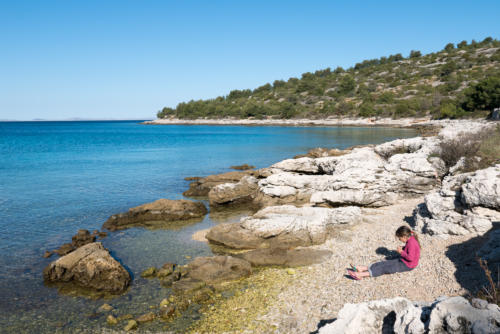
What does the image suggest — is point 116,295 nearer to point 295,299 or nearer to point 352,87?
point 295,299

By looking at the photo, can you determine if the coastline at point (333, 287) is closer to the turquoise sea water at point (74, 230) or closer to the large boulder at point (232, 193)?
the turquoise sea water at point (74, 230)

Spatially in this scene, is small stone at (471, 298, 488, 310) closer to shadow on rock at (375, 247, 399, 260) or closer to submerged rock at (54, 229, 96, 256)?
shadow on rock at (375, 247, 399, 260)

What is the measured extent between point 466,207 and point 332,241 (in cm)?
448

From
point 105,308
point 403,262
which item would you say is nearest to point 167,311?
point 105,308

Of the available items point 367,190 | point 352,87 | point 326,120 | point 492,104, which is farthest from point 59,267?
point 352,87

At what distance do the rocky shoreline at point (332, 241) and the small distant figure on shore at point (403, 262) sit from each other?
0.68 feet

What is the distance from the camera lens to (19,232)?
49.5ft

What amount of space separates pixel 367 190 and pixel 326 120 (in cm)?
9119

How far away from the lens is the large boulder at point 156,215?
641 inches

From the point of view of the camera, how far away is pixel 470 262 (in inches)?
336

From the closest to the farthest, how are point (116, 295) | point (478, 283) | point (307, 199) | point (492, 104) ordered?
point (478, 283) → point (116, 295) → point (307, 199) → point (492, 104)

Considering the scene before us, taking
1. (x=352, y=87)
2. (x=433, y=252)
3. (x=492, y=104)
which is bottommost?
(x=433, y=252)

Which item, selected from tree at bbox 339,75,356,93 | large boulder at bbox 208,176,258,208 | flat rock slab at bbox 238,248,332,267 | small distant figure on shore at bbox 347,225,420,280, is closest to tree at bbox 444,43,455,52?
tree at bbox 339,75,356,93

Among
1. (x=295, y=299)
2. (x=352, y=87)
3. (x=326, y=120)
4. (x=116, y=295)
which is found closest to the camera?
(x=295, y=299)
